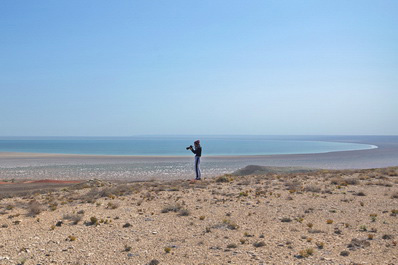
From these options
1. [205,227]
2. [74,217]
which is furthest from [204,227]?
[74,217]

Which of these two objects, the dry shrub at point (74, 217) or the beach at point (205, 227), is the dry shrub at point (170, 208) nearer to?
the beach at point (205, 227)

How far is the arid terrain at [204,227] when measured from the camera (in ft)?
27.1

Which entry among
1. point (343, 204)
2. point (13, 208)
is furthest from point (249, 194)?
point (13, 208)

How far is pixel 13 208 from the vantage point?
14.0m

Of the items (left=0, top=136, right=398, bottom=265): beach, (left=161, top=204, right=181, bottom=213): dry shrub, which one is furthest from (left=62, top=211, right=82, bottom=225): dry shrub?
(left=161, top=204, right=181, bottom=213): dry shrub

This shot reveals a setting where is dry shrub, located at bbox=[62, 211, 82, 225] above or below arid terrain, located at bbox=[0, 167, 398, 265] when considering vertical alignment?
above

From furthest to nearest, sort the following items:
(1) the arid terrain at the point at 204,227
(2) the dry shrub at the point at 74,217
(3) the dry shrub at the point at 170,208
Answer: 1. (3) the dry shrub at the point at 170,208
2. (2) the dry shrub at the point at 74,217
3. (1) the arid terrain at the point at 204,227

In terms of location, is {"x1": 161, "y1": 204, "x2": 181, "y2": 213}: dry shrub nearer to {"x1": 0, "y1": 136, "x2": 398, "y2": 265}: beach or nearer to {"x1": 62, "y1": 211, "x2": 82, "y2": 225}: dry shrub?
{"x1": 0, "y1": 136, "x2": 398, "y2": 265}: beach

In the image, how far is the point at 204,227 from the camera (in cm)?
1095

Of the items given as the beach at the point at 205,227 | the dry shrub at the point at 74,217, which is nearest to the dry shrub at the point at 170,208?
the beach at the point at 205,227

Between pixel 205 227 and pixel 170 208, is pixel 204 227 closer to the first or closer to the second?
pixel 205 227

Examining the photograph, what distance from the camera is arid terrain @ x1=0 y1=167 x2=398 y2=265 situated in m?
8.27

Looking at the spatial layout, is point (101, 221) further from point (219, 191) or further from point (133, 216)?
point (219, 191)

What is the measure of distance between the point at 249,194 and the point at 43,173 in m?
30.9
